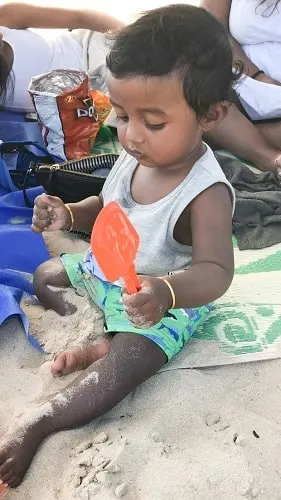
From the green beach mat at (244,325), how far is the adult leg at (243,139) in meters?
0.65

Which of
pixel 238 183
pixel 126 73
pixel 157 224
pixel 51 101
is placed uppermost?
pixel 126 73

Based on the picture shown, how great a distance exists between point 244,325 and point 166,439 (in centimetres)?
40

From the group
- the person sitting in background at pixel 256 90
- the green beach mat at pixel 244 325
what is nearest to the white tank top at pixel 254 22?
the person sitting in background at pixel 256 90

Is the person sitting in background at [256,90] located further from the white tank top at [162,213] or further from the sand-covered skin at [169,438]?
the sand-covered skin at [169,438]

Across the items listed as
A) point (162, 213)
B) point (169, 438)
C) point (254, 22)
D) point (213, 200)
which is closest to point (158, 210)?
point (162, 213)

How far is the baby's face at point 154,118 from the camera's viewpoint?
3.66 ft

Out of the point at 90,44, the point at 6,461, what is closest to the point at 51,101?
the point at 90,44

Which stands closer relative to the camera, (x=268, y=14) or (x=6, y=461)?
(x=6, y=461)

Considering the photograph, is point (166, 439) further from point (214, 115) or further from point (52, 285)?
point (214, 115)

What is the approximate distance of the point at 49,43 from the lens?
254cm

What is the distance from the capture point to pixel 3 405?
1.25m

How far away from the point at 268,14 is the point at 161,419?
5.41 feet

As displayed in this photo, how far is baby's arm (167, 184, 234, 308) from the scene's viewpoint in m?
1.14

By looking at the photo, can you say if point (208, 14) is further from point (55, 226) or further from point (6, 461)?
point (6, 461)
